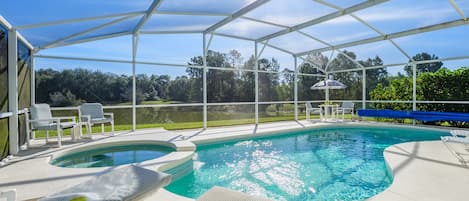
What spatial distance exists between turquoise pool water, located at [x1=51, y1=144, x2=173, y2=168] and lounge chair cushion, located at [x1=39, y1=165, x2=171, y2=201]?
2684 millimetres

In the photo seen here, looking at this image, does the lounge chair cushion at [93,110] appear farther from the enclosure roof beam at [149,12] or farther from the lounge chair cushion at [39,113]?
the enclosure roof beam at [149,12]

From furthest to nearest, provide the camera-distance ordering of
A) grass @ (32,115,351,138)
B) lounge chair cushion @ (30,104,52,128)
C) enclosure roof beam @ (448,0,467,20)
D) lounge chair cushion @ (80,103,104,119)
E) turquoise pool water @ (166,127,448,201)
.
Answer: grass @ (32,115,351,138) < lounge chair cushion @ (80,103,104,119) < enclosure roof beam @ (448,0,467,20) < lounge chair cushion @ (30,104,52,128) < turquoise pool water @ (166,127,448,201)

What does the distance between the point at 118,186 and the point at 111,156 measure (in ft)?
12.0

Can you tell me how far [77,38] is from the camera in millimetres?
6680

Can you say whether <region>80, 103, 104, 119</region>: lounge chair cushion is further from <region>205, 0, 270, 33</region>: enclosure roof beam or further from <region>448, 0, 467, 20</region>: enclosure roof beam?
<region>448, 0, 467, 20</region>: enclosure roof beam

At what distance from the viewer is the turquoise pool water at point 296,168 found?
11.8 ft

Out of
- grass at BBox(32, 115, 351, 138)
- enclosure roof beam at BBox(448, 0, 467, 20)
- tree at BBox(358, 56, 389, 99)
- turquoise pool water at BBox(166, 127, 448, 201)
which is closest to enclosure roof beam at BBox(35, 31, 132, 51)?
grass at BBox(32, 115, 351, 138)

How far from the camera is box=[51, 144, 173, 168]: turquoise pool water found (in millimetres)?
4671

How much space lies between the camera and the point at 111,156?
5.23 meters

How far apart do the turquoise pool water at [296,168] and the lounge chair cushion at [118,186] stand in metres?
1.40

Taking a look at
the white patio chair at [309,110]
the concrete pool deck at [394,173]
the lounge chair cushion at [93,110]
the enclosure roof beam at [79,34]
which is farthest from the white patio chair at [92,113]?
the white patio chair at [309,110]

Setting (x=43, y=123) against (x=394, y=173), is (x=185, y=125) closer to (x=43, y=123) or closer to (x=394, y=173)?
(x=43, y=123)

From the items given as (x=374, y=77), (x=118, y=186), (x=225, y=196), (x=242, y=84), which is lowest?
(x=225, y=196)

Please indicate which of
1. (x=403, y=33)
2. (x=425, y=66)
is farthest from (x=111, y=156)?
(x=425, y=66)
